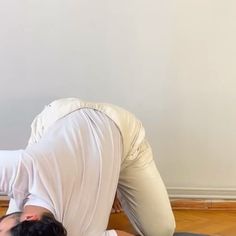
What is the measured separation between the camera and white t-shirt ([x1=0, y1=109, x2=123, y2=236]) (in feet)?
4.25

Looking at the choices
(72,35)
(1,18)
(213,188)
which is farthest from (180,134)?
(1,18)

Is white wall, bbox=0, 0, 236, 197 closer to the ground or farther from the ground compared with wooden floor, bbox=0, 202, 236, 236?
farther from the ground

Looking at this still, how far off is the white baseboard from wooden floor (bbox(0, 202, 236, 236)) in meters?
0.08

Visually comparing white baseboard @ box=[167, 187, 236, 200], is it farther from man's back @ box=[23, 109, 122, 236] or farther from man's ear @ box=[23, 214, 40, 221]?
man's ear @ box=[23, 214, 40, 221]

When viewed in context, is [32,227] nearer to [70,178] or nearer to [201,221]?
[70,178]

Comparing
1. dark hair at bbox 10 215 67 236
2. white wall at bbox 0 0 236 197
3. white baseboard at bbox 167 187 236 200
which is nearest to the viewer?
dark hair at bbox 10 215 67 236

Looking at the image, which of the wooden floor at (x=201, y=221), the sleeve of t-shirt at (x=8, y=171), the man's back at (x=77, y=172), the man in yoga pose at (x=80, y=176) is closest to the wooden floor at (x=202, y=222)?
the wooden floor at (x=201, y=221)

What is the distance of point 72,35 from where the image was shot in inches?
91.4

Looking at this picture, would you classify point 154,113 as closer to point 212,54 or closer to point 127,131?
point 212,54

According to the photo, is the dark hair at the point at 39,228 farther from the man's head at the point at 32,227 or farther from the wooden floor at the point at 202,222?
the wooden floor at the point at 202,222

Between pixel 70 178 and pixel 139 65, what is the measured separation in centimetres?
110

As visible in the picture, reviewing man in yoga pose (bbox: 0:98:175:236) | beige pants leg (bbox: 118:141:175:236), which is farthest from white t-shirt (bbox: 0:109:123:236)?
beige pants leg (bbox: 118:141:175:236)

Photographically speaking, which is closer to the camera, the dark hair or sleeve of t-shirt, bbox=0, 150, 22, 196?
the dark hair

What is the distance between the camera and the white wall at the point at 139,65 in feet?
7.55
